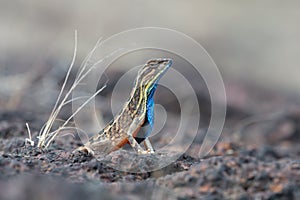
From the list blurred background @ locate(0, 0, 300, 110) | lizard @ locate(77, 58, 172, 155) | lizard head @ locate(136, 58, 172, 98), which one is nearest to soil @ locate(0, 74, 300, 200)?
lizard @ locate(77, 58, 172, 155)

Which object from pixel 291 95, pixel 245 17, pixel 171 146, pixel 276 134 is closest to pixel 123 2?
pixel 245 17

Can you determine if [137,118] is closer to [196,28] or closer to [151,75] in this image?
[151,75]

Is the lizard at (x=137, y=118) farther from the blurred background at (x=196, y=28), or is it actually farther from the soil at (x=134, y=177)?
the blurred background at (x=196, y=28)

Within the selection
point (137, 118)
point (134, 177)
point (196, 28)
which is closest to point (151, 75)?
point (137, 118)

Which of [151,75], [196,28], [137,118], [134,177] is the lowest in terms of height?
[134,177]

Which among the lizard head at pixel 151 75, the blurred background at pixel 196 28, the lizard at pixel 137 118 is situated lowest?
the lizard at pixel 137 118

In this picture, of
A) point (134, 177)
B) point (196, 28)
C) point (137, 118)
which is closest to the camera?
point (134, 177)

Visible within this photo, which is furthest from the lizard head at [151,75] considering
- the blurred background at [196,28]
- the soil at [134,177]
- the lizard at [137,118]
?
the blurred background at [196,28]
